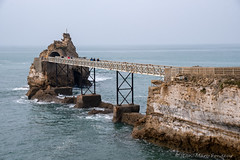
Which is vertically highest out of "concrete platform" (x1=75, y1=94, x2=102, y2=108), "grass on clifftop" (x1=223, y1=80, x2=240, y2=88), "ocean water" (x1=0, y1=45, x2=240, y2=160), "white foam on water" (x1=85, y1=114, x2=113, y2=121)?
"grass on clifftop" (x1=223, y1=80, x2=240, y2=88)

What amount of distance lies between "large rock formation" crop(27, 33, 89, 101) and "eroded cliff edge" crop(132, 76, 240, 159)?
25.7 meters

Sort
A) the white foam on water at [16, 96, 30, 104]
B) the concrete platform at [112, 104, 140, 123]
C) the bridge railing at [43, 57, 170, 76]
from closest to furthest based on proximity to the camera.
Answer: the bridge railing at [43, 57, 170, 76] < the concrete platform at [112, 104, 140, 123] < the white foam on water at [16, 96, 30, 104]

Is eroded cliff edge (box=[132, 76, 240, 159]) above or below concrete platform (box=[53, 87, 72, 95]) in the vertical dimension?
above

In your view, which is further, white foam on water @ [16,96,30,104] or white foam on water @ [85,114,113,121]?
white foam on water @ [16,96,30,104]

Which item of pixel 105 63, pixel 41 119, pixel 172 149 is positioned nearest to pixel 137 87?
pixel 105 63

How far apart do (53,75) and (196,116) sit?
1493 inches

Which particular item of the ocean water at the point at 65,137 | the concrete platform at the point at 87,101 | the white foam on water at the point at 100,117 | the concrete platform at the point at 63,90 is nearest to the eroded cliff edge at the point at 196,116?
the ocean water at the point at 65,137

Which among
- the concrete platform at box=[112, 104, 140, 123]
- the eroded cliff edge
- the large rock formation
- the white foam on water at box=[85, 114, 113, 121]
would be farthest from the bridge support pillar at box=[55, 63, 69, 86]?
the eroded cliff edge

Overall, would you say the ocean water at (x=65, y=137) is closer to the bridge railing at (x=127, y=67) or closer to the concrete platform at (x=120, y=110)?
the concrete platform at (x=120, y=110)

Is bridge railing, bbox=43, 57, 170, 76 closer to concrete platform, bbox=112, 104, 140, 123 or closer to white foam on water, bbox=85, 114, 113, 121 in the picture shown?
concrete platform, bbox=112, 104, 140, 123

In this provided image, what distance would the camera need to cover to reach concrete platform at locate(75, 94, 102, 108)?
144 feet

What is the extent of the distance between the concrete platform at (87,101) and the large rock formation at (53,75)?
341 inches

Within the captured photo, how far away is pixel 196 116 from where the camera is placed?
25.8 metres

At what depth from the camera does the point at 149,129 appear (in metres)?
29.3
